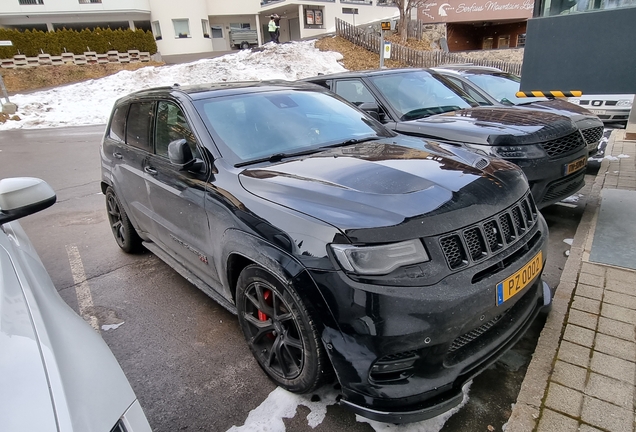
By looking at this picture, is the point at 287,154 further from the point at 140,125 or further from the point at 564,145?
the point at 564,145

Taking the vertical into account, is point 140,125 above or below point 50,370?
above

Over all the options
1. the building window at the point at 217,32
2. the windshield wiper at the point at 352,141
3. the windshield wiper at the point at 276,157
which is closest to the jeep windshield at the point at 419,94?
the windshield wiper at the point at 352,141

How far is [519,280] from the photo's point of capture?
7.04 feet


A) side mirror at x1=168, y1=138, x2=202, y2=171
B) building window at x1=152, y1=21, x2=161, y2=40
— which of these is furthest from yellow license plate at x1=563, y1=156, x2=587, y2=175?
building window at x1=152, y1=21, x2=161, y2=40

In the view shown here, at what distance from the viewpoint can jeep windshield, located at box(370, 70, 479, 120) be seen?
5.11 meters

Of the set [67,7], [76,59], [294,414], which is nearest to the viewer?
[294,414]

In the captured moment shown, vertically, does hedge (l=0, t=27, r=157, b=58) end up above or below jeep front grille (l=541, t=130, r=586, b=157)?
above

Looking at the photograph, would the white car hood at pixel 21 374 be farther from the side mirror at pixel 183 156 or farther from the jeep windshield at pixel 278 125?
the jeep windshield at pixel 278 125

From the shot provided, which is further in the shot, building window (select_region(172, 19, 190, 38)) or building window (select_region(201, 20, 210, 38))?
building window (select_region(201, 20, 210, 38))

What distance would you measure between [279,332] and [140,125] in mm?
2573

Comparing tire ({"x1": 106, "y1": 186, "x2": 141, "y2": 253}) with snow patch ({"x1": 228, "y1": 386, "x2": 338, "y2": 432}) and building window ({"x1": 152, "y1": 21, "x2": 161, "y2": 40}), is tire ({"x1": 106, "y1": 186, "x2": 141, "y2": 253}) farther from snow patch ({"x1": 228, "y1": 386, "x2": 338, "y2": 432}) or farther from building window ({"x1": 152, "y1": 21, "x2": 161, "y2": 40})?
building window ({"x1": 152, "y1": 21, "x2": 161, "y2": 40})

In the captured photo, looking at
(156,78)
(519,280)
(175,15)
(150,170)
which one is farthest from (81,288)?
(175,15)

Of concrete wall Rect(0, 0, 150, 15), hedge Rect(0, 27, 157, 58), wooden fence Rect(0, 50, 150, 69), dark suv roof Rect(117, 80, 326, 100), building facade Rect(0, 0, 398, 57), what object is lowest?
dark suv roof Rect(117, 80, 326, 100)

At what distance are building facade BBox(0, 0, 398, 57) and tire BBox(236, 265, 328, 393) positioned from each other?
3527cm
